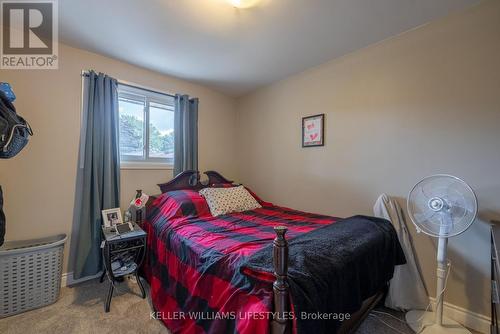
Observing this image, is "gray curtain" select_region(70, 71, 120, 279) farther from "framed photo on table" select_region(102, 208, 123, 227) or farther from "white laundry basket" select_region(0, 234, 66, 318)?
"white laundry basket" select_region(0, 234, 66, 318)

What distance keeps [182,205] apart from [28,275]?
1.31 m

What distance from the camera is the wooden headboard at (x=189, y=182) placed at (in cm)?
275

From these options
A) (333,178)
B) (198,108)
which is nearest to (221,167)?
(198,108)

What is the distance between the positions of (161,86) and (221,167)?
4.63ft

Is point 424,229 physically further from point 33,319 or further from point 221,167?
point 33,319

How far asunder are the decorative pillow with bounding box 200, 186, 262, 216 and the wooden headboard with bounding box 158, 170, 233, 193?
0.36 metres

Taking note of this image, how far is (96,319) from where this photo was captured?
174 centimetres

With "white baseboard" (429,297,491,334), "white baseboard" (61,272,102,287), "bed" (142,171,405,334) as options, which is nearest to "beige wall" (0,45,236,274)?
"white baseboard" (61,272,102,287)

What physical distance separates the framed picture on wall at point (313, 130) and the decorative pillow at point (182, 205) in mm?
1425

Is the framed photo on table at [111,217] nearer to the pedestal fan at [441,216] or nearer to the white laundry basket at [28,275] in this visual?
the white laundry basket at [28,275]

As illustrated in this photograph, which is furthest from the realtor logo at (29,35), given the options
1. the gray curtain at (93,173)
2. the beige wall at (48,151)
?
the gray curtain at (93,173)

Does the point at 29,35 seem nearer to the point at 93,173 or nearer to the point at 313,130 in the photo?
the point at 93,173

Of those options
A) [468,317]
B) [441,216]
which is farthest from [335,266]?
[468,317]

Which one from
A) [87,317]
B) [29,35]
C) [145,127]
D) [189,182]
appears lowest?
[87,317]
